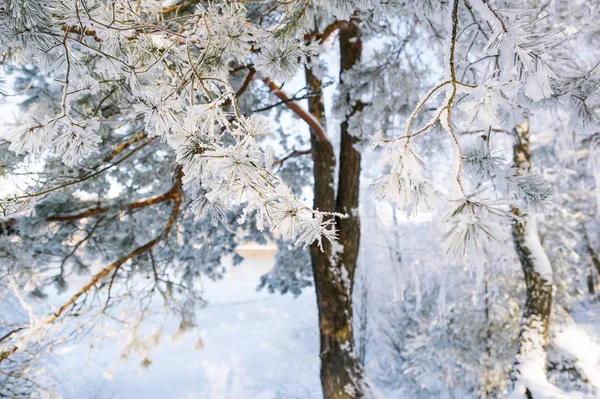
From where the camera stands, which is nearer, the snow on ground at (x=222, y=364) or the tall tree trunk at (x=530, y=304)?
the tall tree trunk at (x=530, y=304)

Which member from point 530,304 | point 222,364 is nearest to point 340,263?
point 530,304

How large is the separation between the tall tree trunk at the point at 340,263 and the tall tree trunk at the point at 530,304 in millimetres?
1718

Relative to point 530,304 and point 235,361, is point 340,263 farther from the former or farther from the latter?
point 235,361

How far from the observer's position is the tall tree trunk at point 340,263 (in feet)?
8.57

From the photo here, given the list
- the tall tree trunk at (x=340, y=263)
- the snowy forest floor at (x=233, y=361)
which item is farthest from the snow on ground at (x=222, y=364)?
the tall tree trunk at (x=340, y=263)

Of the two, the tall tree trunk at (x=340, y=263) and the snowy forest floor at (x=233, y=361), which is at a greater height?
the tall tree trunk at (x=340, y=263)

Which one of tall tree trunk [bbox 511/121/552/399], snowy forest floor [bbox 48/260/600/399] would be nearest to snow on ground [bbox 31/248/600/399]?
snowy forest floor [bbox 48/260/600/399]

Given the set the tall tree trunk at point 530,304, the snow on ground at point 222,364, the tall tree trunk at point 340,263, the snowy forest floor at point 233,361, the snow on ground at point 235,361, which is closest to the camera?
the tall tree trunk at point 340,263

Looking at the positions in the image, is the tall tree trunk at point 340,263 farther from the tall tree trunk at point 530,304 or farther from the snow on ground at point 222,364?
the snow on ground at point 222,364

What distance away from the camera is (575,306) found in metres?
7.63

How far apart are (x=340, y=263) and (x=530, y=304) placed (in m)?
2.53

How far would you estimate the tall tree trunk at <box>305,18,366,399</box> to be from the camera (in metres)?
2.61

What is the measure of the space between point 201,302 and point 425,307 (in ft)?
19.3

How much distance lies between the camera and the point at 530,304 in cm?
386
